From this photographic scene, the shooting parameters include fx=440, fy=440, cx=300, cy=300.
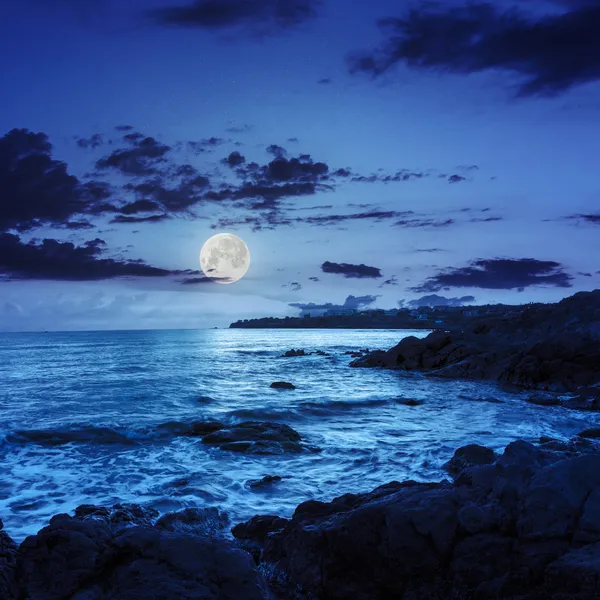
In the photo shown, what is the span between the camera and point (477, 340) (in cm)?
4509

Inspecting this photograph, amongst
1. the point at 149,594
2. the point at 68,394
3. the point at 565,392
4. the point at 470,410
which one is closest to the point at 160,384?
the point at 68,394

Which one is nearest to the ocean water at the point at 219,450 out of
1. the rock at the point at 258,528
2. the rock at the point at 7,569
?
the rock at the point at 258,528

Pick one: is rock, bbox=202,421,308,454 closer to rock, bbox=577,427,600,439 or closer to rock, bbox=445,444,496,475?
rock, bbox=445,444,496,475

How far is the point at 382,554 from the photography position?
640 cm

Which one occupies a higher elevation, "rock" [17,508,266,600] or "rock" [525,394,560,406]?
"rock" [17,508,266,600]

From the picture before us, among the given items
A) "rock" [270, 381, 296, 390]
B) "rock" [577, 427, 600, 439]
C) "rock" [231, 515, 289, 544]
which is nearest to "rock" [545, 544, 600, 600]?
"rock" [231, 515, 289, 544]

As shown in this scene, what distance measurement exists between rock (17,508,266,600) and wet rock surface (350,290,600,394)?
76.1ft

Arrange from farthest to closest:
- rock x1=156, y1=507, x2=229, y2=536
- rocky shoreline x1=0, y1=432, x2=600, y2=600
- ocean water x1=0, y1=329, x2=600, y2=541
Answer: ocean water x1=0, y1=329, x2=600, y2=541 → rock x1=156, y1=507, x2=229, y2=536 → rocky shoreline x1=0, y1=432, x2=600, y2=600

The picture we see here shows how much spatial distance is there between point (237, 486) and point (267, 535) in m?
3.79

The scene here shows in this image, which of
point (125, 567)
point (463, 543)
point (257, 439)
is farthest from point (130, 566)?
point (257, 439)

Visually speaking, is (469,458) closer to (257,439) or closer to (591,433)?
(257,439)

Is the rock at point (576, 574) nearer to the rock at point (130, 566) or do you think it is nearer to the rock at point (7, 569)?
the rock at point (130, 566)

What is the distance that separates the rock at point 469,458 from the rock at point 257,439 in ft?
16.7

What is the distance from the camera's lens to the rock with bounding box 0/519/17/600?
5.69 metres
